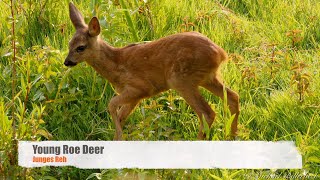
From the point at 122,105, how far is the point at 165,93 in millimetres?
527

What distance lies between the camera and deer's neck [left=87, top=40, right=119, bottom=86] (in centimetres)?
631

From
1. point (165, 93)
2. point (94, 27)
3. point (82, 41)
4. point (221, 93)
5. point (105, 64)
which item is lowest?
point (165, 93)

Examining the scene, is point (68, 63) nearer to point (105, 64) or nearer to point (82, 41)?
point (82, 41)

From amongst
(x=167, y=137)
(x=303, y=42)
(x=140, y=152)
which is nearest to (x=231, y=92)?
(x=167, y=137)

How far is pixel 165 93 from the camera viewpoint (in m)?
6.64

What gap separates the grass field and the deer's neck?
17 cm

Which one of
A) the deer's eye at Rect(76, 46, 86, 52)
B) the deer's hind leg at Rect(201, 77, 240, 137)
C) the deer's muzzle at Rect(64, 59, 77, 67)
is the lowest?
the deer's hind leg at Rect(201, 77, 240, 137)

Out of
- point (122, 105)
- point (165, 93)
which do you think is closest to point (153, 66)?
point (122, 105)

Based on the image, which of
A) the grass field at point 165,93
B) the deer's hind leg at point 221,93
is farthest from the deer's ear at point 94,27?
the deer's hind leg at point 221,93

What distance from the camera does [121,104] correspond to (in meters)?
6.12
